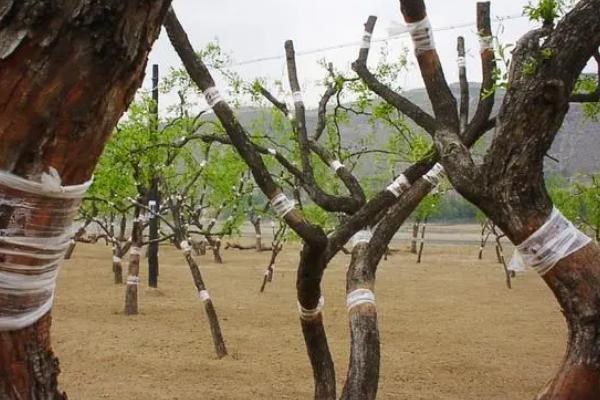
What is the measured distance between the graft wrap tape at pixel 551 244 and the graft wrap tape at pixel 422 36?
1278mm

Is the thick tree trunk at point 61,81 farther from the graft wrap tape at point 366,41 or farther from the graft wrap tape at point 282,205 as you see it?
the graft wrap tape at point 366,41

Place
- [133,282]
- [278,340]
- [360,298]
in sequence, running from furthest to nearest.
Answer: [133,282], [278,340], [360,298]

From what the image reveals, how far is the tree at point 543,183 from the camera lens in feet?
7.28

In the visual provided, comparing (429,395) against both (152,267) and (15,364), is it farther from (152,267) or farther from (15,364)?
(152,267)

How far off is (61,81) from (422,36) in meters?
2.53

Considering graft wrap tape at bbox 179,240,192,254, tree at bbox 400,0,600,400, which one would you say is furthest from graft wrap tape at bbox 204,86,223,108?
graft wrap tape at bbox 179,240,192,254

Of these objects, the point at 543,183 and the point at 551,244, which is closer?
the point at 551,244

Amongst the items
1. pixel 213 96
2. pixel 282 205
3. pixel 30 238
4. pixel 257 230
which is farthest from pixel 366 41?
pixel 257 230

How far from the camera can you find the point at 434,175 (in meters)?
4.47

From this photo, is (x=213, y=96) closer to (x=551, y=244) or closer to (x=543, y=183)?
(x=543, y=183)

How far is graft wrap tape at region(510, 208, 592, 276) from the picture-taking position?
7.43 feet

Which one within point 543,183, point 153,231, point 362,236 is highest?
point 543,183

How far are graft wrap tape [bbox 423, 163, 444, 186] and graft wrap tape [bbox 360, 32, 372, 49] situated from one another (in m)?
1.29

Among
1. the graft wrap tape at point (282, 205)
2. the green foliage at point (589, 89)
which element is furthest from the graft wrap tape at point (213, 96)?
the green foliage at point (589, 89)
